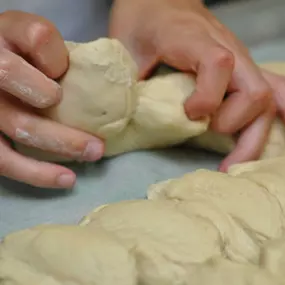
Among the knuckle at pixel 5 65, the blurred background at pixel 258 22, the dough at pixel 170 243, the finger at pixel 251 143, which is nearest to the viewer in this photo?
the dough at pixel 170 243

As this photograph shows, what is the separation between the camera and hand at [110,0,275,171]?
801mm

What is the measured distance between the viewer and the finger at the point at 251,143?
0.83 meters

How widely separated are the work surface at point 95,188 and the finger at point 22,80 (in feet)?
0.43

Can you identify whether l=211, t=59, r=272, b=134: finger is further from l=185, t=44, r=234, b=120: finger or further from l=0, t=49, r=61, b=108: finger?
l=0, t=49, r=61, b=108: finger

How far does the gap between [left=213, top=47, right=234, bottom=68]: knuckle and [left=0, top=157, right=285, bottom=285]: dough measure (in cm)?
18

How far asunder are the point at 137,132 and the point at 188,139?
0.08 m

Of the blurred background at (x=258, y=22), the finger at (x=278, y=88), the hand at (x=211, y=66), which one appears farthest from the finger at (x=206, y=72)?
the blurred background at (x=258, y=22)

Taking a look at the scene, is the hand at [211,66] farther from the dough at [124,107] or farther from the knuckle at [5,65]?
the knuckle at [5,65]

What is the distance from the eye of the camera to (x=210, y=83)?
0.80m

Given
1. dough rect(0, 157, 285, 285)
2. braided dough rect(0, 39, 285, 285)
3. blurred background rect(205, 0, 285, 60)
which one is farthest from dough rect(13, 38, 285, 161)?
blurred background rect(205, 0, 285, 60)

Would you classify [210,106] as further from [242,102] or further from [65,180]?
[65,180]

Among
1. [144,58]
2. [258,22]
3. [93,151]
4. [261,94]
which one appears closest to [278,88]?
[261,94]

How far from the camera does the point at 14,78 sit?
0.72 m

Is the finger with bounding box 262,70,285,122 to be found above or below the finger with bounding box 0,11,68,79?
below
